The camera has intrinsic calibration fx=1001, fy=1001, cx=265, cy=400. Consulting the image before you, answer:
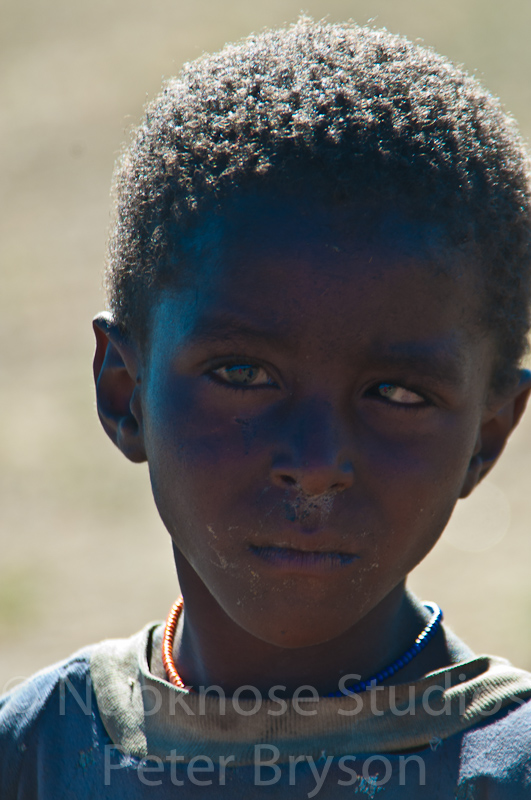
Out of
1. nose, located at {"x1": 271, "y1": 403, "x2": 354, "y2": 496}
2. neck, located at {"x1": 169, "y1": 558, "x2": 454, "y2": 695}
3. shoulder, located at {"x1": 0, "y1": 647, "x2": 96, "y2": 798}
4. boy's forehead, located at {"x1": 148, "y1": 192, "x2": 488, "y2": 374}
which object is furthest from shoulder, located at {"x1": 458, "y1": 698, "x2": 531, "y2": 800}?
shoulder, located at {"x1": 0, "y1": 647, "x2": 96, "y2": 798}

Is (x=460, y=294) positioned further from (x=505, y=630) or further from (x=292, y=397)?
(x=505, y=630)

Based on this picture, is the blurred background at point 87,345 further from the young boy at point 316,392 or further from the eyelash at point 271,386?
the eyelash at point 271,386

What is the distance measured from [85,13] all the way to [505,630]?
11972 millimetres

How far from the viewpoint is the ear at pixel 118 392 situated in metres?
1.86

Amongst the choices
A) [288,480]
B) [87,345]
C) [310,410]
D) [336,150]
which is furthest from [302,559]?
[87,345]

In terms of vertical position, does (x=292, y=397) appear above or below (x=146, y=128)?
below

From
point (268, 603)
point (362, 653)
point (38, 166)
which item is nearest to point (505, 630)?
point (362, 653)

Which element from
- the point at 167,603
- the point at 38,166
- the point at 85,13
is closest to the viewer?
the point at 167,603

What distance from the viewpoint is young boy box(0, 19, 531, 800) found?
5.03ft

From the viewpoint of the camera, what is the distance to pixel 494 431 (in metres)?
1.86

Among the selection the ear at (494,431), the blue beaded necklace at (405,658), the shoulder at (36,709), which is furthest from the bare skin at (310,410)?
the shoulder at (36,709)

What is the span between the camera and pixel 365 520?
157 cm

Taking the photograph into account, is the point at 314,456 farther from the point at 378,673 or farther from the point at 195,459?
the point at 378,673

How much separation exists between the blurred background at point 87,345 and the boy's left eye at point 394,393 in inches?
28.9
